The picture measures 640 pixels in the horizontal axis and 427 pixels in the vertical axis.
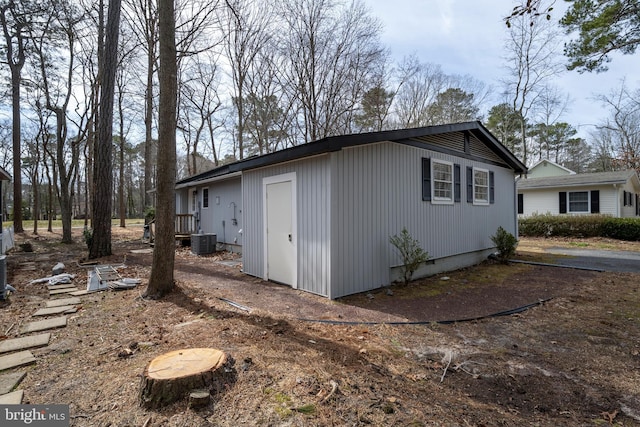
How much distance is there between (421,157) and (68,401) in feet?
21.3

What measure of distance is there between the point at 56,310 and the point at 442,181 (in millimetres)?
7469

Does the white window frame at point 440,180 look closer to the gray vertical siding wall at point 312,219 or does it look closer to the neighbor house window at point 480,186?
the neighbor house window at point 480,186

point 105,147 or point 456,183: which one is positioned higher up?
point 105,147

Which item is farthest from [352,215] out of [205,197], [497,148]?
[205,197]

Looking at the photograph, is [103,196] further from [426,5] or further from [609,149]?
[609,149]

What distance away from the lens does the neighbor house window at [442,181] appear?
705cm

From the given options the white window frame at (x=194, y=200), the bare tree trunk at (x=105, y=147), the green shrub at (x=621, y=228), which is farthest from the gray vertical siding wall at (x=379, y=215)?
the green shrub at (x=621, y=228)

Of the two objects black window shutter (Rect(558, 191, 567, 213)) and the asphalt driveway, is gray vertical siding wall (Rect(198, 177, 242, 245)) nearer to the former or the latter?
the asphalt driveway

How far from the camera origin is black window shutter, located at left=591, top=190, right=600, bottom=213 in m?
15.5

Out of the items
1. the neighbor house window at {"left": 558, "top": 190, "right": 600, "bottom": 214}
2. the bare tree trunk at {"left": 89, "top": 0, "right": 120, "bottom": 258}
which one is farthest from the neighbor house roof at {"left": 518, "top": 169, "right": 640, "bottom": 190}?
the bare tree trunk at {"left": 89, "top": 0, "right": 120, "bottom": 258}

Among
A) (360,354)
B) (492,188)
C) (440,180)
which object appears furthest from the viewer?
(492,188)

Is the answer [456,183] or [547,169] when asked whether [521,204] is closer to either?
[547,169]

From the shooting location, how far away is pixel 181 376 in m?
2.09

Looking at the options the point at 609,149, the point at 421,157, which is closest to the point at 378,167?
the point at 421,157
